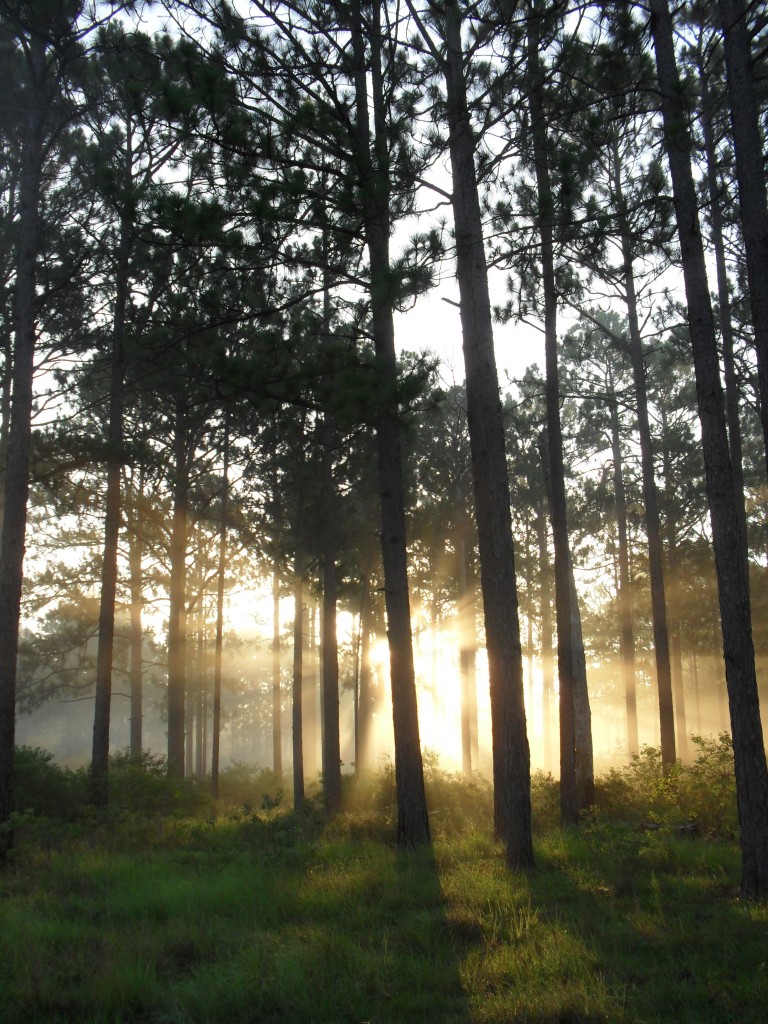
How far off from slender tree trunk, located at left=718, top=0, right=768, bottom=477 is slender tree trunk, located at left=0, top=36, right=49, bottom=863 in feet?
28.8

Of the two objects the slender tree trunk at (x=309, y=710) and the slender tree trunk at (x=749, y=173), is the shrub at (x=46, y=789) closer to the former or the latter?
the slender tree trunk at (x=749, y=173)

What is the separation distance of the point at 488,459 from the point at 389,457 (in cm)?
172

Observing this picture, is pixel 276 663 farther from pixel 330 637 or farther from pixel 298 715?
pixel 330 637

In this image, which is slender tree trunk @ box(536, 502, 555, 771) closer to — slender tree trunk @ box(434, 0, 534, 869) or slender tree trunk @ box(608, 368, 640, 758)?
slender tree trunk @ box(608, 368, 640, 758)

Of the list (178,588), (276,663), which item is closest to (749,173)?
(178,588)

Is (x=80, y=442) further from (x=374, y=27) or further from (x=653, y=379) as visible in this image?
(x=653, y=379)

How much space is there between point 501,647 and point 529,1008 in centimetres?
459

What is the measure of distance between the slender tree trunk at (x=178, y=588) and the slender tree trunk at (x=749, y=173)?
38.4 ft

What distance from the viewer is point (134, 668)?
81.4 ft

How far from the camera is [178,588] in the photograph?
18.2 metres

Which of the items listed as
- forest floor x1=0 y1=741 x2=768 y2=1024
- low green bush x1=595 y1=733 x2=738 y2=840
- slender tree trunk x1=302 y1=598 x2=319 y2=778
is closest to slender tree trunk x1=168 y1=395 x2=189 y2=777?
forest floor x1=0 y1=741 x2=768 y2=1024

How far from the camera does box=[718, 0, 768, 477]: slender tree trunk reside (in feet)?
21.4

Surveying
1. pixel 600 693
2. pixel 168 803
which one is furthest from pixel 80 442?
pixel 600 693

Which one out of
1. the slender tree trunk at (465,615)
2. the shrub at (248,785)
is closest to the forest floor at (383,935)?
the shrub at (248,785)
